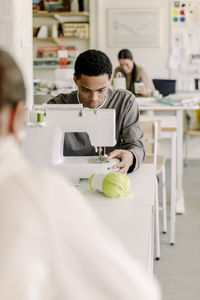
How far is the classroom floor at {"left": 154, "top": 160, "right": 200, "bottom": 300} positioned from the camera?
2.86 m

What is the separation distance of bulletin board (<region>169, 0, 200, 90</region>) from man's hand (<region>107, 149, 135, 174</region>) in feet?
14.7

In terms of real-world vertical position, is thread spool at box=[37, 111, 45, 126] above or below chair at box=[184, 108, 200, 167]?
above

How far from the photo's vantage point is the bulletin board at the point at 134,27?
267 inches

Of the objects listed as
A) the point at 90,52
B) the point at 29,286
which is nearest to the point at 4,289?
the point at 29,286

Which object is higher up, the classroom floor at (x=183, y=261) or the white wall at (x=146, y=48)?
the white wall at (x=146, y=48)

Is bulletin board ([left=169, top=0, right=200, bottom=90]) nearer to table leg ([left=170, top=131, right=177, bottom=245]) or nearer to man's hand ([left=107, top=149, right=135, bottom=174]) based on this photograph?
table leg ([left=170, top=131, right=177, bottom=245])

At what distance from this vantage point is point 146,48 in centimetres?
680

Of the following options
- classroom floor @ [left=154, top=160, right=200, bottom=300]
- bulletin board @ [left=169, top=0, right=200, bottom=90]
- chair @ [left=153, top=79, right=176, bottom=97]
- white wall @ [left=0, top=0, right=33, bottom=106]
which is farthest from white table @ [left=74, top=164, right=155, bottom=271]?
bulletin board @ [left=169, top=0, right=200, bottom=90]

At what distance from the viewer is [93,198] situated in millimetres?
1985

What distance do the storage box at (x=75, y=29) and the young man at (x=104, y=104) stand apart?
4.10 metres

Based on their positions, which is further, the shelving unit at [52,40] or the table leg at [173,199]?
the shelving unit at [52,40]

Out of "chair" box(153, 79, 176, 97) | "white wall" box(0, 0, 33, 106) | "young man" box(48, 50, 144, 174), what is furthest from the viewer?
"chair" box(153, 79, 176, 97)

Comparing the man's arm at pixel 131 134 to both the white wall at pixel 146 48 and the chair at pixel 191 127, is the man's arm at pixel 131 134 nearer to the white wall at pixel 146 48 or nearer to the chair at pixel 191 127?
the chair at pixel 191 127

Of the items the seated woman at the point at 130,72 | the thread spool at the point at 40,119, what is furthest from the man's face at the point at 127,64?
the thread spool at the point at 40,119
